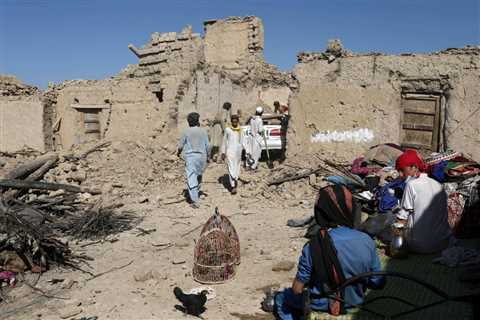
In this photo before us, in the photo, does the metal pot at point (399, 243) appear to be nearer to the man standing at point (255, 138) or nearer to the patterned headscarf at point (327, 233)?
the patterned headscarf at point (327, 233)

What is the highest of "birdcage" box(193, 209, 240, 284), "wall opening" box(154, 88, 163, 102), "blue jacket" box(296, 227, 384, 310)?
"wall opening" box(154, 88, 163, 102)

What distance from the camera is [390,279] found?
3.91m

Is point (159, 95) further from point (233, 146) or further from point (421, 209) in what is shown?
point (421, 209)

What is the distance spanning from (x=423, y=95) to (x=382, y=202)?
3.10 meters

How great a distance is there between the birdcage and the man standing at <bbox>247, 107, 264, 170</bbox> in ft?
18.0

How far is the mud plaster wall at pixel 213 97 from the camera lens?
12070mm

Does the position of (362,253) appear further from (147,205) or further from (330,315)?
(147,205)

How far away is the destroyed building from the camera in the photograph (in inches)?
316

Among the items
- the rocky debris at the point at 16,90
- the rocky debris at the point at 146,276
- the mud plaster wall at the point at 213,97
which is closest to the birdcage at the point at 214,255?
the rocky debris at the point at 146,276

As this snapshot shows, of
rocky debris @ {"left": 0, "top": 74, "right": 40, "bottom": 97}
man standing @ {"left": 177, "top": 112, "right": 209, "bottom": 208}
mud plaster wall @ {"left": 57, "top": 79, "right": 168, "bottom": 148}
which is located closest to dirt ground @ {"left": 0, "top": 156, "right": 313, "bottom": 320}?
man standing @ {"left": 177, "top": 112, "right": 209, "bottom": 208}

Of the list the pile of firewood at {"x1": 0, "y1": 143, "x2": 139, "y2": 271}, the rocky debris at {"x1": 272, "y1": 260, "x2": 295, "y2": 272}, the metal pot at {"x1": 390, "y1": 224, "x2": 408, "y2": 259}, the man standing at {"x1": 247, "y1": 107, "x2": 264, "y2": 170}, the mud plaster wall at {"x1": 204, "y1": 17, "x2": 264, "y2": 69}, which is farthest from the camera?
the mud plaster wall at {"x1": 204, "y1": 17, "x2": 264, "y2": 69}

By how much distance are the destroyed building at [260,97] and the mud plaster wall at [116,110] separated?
0.03 metres

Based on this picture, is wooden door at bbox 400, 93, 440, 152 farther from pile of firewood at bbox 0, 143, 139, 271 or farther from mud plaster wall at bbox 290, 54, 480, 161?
pile of firewood at bbox 0, 143, 139, 271

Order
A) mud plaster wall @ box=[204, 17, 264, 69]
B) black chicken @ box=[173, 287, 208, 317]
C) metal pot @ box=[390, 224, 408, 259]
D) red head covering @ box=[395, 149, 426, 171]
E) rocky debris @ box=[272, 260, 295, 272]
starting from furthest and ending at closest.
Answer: mud plaster wall @ box=[204, 17, 264, 69], rocky debris @ box=[272, 260, 295, 272], metal pot @ box=[390, 224, 408, 259], red head covering @ box=[395, 149, 426, 171], black chicken @ box=[173, 287, 208, 317]
